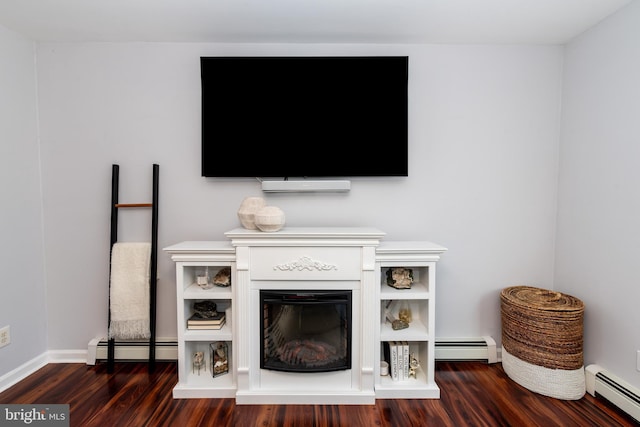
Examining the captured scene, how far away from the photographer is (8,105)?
81.0 inches

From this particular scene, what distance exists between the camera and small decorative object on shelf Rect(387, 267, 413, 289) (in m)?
2.05

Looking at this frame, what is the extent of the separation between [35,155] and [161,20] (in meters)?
1.36

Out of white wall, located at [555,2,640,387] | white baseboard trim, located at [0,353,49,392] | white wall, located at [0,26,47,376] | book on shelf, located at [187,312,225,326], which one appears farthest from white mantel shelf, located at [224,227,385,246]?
white baseboard trim, located at [0,353,49,392]

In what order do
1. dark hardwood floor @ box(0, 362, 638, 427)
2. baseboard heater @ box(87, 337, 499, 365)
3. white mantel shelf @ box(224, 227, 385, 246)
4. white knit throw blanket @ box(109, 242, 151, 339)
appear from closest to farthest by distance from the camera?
1. dark hardwood floor @ box(0, 362, 638, 427)
2. white mantel shelf @ box(224, 227, 385, 246)
3. white knit throw blanket @ box(109, 242, 151, 339)
4. baseboard heater @ box(87, 337, 499, 365)

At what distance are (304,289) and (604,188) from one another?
1989mm

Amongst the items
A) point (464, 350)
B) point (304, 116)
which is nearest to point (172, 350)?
point (304, 116)

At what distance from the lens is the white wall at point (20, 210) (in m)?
2.04

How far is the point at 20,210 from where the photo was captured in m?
2.13

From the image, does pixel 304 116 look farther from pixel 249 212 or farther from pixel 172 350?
pixel 172 350

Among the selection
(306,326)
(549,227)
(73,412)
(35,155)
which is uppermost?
(35,155)

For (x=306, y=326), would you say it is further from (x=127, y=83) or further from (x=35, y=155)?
(x=35, y=155)

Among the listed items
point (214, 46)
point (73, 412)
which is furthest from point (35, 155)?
point (73, 412)

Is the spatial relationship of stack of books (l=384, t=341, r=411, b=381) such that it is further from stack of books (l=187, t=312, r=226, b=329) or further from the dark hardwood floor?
stack of books (l=187, t=312, r=226, b=329)

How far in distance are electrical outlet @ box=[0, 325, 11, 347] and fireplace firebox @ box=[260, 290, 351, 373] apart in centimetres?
171
